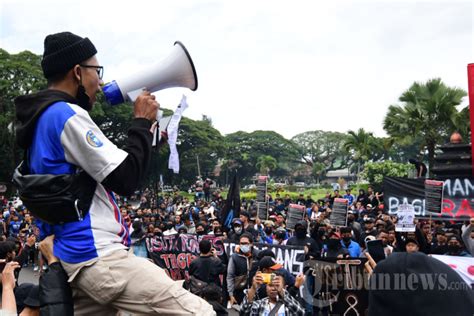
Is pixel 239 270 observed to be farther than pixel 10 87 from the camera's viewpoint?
No

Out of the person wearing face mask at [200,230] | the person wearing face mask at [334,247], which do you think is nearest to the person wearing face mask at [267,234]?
the person wearing face mask at [200,230]

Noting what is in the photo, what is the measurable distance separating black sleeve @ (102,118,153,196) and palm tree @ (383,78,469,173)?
21.1 m

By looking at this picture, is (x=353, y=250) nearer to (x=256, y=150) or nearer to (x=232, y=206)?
(x=232, y=206)

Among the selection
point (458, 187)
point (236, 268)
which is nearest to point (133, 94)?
point (236, 268)

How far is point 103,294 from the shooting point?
226 centimetres

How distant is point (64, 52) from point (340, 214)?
Result: 1126 cm

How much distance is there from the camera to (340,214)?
1316 cm

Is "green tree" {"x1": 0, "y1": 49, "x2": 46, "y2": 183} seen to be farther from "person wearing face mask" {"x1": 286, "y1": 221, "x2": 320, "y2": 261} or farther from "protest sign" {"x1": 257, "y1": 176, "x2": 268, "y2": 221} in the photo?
"person wearing face mask" {"x1": 286, "y1": 221, "x2": 320, "y2": 261}

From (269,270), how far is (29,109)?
168 inches

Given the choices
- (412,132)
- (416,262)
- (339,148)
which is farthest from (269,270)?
(339,148)

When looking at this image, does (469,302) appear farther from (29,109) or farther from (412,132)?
(412,132)

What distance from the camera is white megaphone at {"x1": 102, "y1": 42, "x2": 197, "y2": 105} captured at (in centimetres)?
252

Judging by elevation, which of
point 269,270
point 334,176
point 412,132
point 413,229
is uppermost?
point 334,176

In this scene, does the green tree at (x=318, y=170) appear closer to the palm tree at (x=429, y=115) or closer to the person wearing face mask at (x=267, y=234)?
the palm tree at (x=429, y=115)
